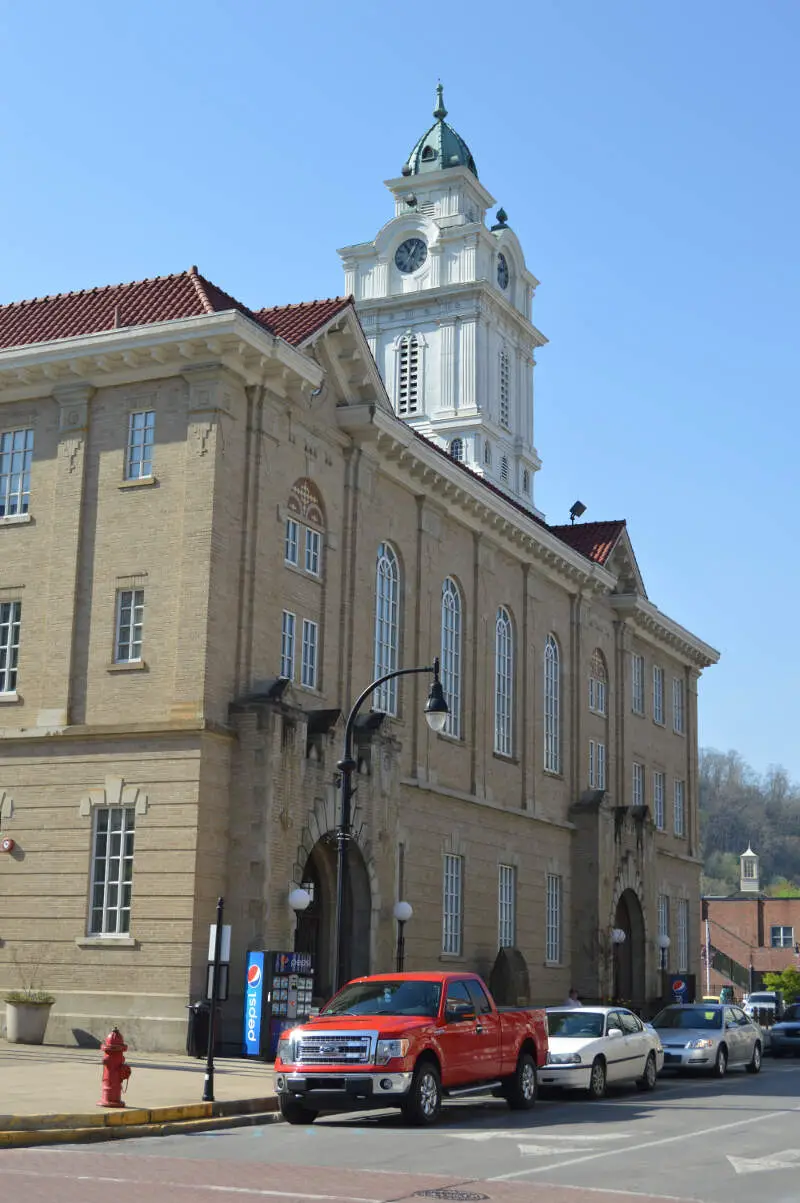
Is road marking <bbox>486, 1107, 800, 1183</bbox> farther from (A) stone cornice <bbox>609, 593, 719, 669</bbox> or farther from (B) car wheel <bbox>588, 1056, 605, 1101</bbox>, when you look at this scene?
(A) stone cornice <bbox>609, 593, 719, 669</bbox>

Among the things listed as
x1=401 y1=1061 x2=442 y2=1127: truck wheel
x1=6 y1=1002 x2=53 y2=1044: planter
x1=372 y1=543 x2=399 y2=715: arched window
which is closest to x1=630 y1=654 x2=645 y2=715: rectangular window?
x1=372 y1=543 x2=399 y2=715: arched window

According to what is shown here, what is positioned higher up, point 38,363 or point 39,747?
point 38,363

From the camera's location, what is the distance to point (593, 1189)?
1241 centimetres

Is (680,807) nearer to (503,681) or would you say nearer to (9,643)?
(503,681)

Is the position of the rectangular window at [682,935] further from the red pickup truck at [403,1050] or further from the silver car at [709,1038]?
the red pickup truck at [403,1050]

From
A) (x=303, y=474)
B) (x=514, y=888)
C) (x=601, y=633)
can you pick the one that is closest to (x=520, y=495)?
(x=601, y=633)

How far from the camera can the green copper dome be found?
7625 cm

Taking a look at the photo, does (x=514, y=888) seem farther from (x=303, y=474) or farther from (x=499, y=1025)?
(x=499, y=1025)

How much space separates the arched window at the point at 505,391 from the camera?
74938 mm

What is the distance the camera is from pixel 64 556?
29.7 meters

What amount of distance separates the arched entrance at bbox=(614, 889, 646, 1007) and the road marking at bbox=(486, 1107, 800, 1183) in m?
28.3

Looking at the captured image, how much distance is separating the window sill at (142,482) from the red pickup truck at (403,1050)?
495 inches

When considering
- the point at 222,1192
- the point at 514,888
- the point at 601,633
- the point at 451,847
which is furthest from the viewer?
the point at 601,633

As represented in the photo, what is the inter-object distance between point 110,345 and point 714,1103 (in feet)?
57.6
